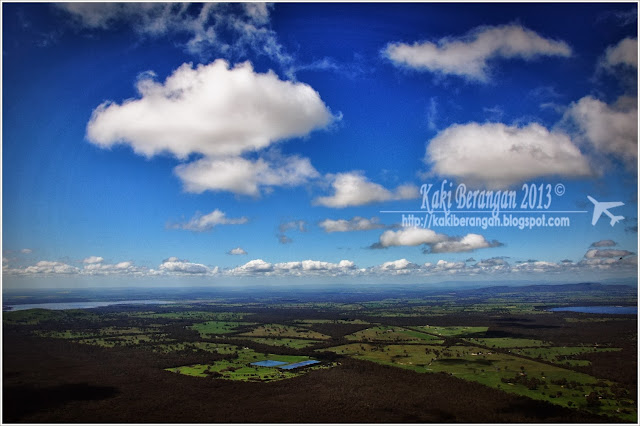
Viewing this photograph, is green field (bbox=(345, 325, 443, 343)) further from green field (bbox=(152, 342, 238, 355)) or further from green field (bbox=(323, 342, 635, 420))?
green field (bbox=(152, 342, 238, 355))

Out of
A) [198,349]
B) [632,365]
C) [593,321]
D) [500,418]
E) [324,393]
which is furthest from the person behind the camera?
[593,321]

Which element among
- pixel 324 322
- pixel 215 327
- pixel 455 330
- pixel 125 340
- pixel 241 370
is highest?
pixel 241 370

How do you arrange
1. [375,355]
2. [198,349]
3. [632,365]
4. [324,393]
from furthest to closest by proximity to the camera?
1. [198,349]
2. [375,355]
3. [632,365]
4. [324,393]

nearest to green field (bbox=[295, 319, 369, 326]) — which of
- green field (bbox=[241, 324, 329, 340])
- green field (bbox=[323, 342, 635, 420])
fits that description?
green field (bbox=[241, 324, 329, 340])

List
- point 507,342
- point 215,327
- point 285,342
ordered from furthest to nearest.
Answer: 1. point 215,327
2. point 285,342
3. point 507,342

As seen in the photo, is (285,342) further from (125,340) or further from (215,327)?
(215,327)

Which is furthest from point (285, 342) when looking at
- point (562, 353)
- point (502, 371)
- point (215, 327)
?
point (562, 353)

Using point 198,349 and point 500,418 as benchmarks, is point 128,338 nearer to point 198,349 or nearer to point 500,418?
point 198,349

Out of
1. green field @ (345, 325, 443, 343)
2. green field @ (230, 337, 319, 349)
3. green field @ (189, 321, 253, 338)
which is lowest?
green field @ (189, 321, 253, 338)

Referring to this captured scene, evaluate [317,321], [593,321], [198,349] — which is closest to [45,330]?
[198,349]

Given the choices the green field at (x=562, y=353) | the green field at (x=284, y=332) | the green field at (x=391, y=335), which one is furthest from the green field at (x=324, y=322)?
the green field at (x=562, y=353)

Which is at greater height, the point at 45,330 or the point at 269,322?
the point at 45,330
